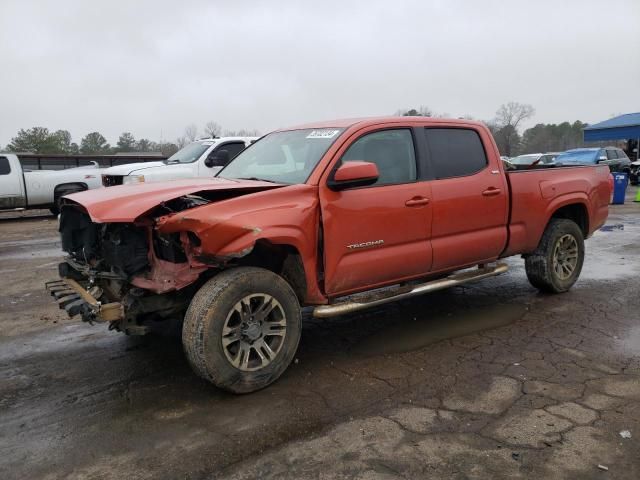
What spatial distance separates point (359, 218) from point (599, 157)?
2213 centimetres

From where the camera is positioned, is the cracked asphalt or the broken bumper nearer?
the cracked asphalt

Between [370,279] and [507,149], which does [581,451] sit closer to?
[370,279]

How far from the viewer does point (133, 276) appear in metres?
3.85

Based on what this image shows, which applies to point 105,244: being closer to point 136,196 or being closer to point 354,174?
point 136,196

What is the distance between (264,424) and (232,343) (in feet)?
2.10

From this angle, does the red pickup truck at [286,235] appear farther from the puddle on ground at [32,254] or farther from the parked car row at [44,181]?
the parked car row at [44,181]

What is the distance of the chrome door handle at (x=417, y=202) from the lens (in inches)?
180

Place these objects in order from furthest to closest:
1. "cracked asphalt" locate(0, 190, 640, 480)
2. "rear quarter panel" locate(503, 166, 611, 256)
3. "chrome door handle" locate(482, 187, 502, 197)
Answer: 1. "rear quarter panel" locate(503, 166, 611, 256)
2. "chrome door handle" locate(482, 187, 502, 197)
3. "cracked asphalt" locate(0, 190, 640, 480)

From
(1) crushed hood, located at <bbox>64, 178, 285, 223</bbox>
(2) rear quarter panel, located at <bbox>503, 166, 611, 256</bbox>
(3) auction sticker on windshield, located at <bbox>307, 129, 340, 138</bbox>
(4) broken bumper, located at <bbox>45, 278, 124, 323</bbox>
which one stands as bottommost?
(4) broken bumper, located at <bbox>45, 278, 124, 323</bbox>

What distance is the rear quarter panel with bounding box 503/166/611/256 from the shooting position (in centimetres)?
554

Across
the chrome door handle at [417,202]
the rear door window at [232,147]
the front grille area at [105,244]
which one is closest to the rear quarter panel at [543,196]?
the chrome door handle at [417,202]

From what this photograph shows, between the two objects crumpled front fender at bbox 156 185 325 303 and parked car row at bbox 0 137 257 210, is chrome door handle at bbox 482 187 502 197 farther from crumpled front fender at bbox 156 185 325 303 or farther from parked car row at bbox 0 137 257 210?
parked car row at bbox 0 137 257 210

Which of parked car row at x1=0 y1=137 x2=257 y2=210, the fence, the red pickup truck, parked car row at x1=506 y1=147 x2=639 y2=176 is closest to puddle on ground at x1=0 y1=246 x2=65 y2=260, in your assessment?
parked car row at x1=0 y1=137 x2=257 y2=210

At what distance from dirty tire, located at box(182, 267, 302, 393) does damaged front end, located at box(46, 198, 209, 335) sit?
22 centimetres
